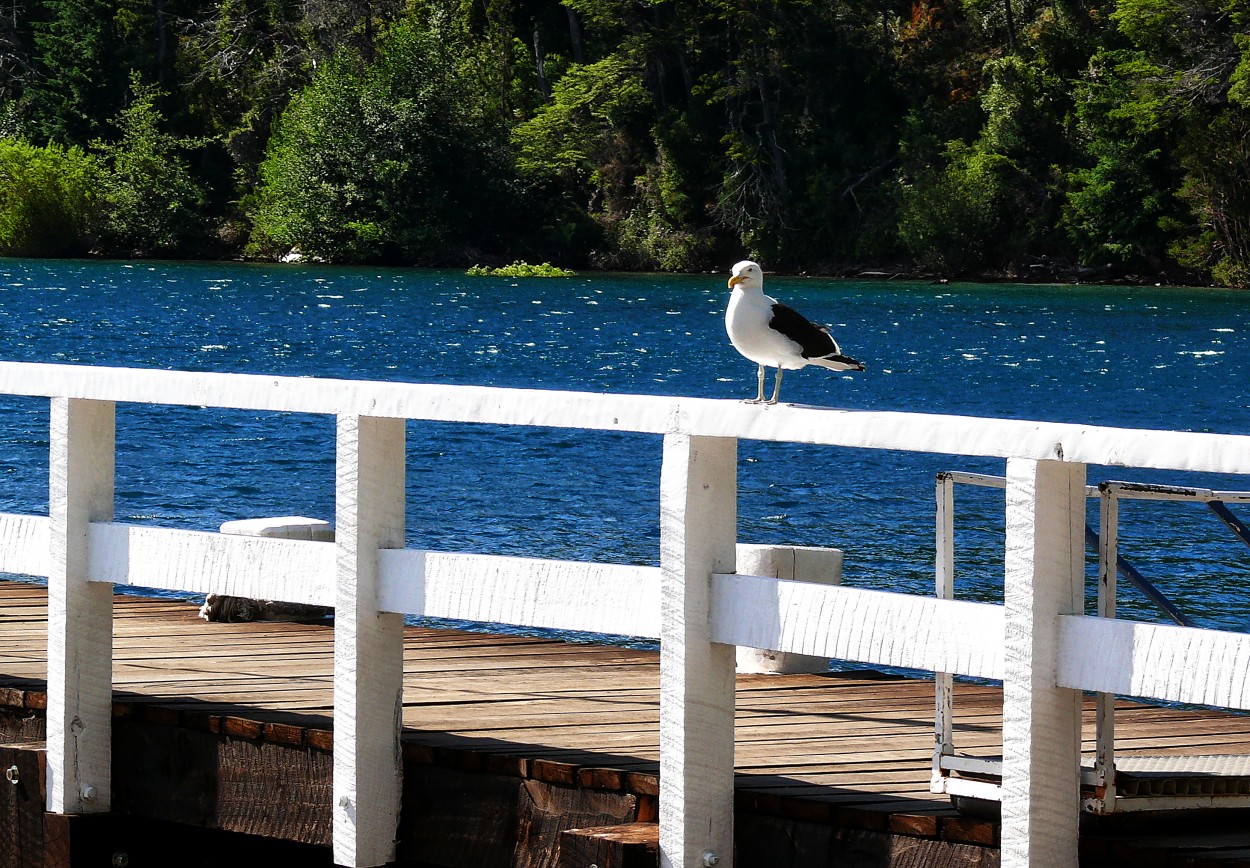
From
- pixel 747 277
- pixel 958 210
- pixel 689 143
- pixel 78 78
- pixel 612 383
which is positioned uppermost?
pixel 78 78

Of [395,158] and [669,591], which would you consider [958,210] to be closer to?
[395,158]

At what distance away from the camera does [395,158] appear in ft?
301

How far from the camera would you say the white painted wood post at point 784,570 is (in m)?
7.35

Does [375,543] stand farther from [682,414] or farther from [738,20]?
[738,20]

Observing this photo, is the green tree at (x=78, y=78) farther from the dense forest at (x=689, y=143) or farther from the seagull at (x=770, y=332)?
the seagull at (x=770, y=332)

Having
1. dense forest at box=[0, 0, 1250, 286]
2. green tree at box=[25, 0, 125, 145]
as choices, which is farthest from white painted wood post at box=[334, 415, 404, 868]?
green tree at box=[25, 0, 125, 145]

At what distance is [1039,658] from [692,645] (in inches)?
33.9

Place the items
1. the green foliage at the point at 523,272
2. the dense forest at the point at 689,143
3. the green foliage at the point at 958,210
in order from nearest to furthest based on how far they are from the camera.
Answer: the dense forest at the point at 689,143
the green foliage at the point at 958,210
the green foliage at the point at 523,272

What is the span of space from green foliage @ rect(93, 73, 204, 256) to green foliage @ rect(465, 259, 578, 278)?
60.3ft

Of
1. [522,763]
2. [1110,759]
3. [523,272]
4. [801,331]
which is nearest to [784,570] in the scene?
[801,331]

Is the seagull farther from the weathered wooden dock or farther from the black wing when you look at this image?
the weathered wooden dock

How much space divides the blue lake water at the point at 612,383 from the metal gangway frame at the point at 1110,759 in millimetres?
16199

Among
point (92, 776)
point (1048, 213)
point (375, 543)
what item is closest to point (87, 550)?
point (92, 776)

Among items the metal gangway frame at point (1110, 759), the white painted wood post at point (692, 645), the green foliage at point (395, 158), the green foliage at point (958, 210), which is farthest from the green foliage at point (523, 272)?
the metal gangway frame at point (1110, 759)
